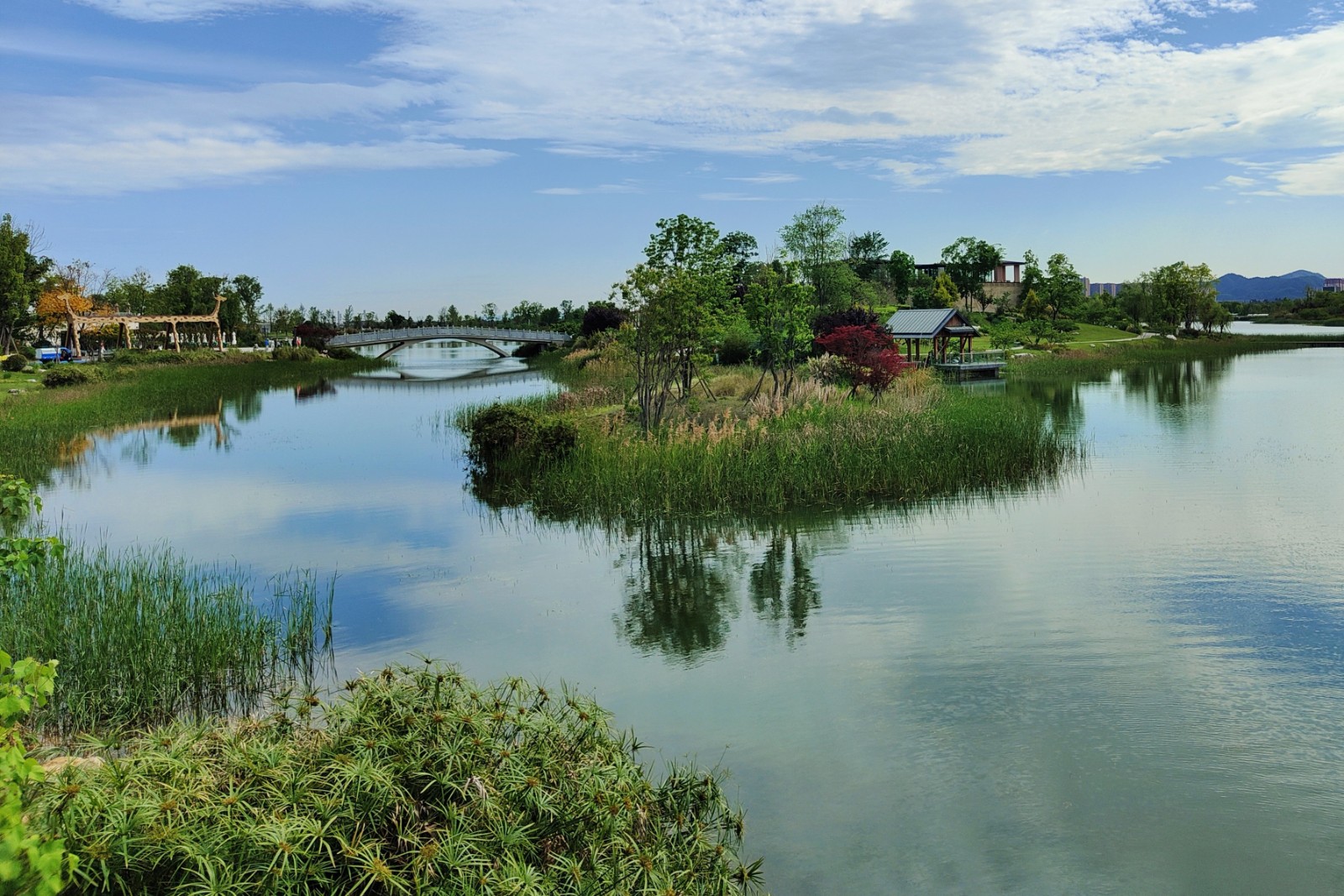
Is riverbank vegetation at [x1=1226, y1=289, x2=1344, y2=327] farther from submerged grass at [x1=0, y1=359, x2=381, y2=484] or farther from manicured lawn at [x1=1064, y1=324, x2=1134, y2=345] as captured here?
submerged grass at [x1=0, y1=359, x2=381, y2=484]

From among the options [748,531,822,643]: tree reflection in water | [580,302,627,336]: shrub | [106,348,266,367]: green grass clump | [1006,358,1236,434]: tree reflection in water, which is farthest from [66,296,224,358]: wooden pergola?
[748,531,822,643]: tree reflection in water

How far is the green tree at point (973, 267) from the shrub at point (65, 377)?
7179 centimetres

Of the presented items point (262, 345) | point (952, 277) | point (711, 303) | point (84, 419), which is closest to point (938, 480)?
point (711, 303)

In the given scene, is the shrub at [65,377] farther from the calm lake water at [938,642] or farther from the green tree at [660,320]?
the green tree at [660,320]

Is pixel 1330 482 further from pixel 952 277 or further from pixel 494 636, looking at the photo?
pixel 952 277

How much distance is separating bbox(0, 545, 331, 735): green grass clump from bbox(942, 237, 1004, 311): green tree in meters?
87.0

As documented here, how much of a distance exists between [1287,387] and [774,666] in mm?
35331

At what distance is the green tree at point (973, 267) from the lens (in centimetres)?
8931

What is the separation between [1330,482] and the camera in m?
17.5

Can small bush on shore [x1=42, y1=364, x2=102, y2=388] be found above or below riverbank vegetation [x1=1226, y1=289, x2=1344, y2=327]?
below

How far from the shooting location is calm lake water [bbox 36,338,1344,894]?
6.02 m

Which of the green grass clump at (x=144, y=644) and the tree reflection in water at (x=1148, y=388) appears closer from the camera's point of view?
the green grass clump at (x=144, y=644)

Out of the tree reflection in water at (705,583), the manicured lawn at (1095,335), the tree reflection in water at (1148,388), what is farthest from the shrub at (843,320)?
the manicured lawn at (1095,335)

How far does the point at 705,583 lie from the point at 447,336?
192 feet
